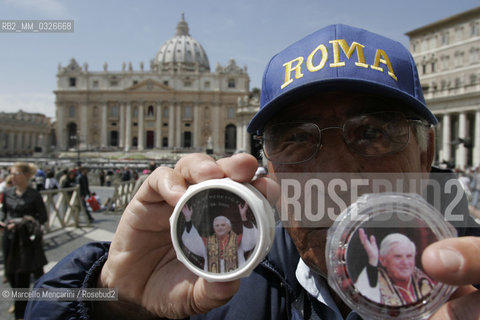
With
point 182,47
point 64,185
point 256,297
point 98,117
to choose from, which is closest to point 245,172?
point 256,297

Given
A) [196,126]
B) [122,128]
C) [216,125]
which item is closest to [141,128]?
[122,128]

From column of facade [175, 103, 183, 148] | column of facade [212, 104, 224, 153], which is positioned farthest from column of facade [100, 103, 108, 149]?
column of facade [212, 104, 224, 153]

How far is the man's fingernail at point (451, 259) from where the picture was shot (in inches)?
24.9

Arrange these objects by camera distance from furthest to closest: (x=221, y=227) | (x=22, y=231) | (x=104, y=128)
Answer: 1. (x=104, y=128)
2. (x=22, y=231)
3. (x=221, y=227)

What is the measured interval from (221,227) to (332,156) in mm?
436

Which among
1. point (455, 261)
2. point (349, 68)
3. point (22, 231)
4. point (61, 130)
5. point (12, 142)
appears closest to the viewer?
point (455, 261)

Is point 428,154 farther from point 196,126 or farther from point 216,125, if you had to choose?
point 196,126

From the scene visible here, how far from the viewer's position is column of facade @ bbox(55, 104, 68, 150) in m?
64.2

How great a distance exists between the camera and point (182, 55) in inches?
3199

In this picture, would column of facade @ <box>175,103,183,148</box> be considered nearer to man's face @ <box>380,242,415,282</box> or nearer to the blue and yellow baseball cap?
the blue and yellow baseball cap

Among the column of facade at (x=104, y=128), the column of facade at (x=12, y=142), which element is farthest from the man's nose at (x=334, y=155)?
the column of facade at (x=12, y=142)

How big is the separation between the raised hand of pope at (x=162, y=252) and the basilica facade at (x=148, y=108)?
206 feet

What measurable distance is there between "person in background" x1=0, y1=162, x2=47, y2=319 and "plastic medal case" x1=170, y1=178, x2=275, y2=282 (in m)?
3.72

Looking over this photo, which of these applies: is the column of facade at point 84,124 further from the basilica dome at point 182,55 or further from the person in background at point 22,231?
the person in background at point 22,231
